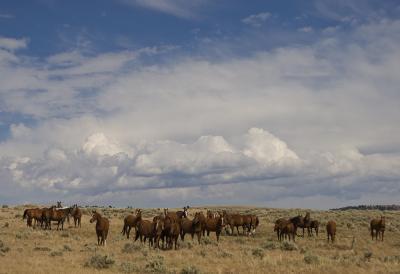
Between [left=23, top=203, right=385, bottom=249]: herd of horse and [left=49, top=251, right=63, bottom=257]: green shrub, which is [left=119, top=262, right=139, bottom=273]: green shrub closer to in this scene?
[left=49, top=251, right=63, bottom=257]: green shrub

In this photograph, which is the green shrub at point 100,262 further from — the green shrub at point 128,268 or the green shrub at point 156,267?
the green shrub at point 156,267

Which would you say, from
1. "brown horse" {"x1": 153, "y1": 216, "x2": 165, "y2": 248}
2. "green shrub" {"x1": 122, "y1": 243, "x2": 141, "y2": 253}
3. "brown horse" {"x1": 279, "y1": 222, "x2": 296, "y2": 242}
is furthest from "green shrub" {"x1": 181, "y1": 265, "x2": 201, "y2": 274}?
"brown horse" {"x1": 279, "y1": 222, "x2": 296, "y2": 242}

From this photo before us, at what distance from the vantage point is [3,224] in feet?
144

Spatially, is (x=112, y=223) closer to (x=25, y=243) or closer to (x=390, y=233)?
(x=25, y=243)

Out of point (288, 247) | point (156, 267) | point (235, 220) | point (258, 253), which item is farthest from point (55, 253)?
point (235, 220)

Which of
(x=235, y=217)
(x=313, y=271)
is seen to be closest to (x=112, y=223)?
(x=235, y=217)

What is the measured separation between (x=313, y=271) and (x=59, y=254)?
1172 cm

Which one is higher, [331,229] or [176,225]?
[176,225]

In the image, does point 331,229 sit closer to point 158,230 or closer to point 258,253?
point 258,253

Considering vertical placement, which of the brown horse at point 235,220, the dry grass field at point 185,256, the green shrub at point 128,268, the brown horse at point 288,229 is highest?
the brown horse at point 235,220

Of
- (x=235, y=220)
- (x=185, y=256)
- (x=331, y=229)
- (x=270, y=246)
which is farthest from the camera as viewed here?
(x=235, y=220)

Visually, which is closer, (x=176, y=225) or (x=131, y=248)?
(x=131, y=248)

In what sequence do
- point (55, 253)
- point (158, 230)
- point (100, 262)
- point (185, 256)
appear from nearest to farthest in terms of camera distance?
point (100, 262)
point (55, 253)
point (185, 256)
point (158, 230)

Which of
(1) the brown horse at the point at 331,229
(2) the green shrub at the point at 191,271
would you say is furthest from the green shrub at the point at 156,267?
(1) the brown horse at the point at 331,229
